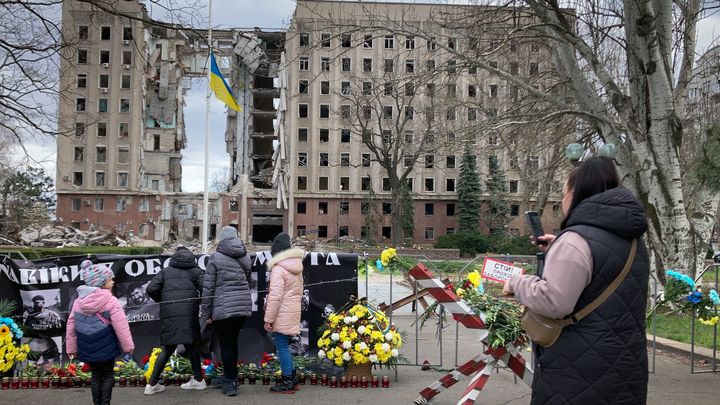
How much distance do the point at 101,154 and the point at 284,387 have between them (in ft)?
207

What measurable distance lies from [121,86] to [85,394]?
62326 mm

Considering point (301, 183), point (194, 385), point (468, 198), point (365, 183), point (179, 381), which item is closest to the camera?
point (194, 385)

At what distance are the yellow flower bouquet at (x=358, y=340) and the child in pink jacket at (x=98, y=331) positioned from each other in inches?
98.4

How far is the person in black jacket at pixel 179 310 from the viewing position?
22.6ft

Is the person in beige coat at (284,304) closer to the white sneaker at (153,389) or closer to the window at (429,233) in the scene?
the white sneaker at (153,389)

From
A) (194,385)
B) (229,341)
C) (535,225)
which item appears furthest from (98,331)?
(535,225)

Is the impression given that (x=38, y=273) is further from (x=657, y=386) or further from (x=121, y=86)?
(x=121, y=86)

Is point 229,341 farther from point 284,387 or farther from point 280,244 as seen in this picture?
point 280,244

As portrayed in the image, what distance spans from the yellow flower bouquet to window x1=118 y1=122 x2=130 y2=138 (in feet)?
203

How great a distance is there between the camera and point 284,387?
709 centimetres

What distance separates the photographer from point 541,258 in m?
4.47

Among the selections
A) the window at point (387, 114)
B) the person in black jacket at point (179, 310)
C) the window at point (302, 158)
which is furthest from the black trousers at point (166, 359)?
the window at point (302, 158)

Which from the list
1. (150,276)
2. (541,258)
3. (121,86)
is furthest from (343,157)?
(541,258)

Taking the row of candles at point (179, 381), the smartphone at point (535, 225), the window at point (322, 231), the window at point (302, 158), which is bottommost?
the row of candles at point (179, 381)
